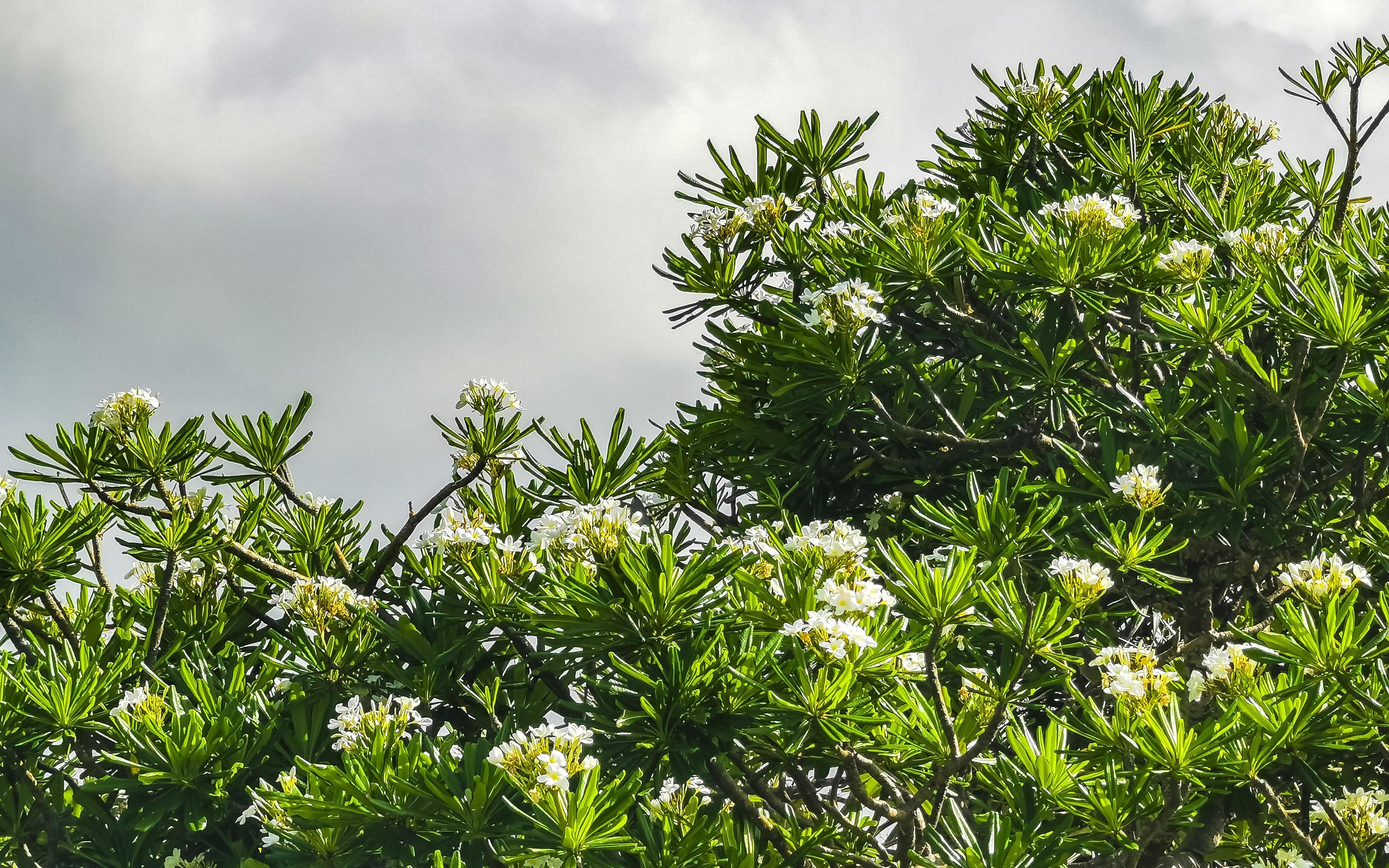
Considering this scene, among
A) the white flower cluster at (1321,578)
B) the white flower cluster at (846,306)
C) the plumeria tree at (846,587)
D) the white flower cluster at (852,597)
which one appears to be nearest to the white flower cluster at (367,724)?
the plumeria tree at (846,587)

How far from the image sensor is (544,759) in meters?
2.29

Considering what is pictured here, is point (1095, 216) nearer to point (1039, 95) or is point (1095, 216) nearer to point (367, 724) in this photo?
point (1039, 95)

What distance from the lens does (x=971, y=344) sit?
3.86 m

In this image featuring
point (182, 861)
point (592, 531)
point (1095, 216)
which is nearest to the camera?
point (592, 531)

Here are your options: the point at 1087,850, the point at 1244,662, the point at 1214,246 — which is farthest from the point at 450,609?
the point at 1214,246

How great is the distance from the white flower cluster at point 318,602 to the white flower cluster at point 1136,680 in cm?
210

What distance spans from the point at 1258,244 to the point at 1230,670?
5.27 feet

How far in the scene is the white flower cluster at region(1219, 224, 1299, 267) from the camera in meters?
3.65

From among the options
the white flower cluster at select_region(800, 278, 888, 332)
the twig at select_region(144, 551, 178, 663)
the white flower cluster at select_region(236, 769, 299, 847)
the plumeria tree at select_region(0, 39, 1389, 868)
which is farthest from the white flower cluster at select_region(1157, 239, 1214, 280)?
the twig at select_region(144, 551, 178, 663)

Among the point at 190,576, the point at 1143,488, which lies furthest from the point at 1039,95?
the point at 190,576

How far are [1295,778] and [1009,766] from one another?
888 mm

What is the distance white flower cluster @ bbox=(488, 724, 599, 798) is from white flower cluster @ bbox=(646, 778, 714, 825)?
585 millimetres

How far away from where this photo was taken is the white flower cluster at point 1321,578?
271 cm

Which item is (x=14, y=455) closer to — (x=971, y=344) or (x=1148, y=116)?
(x=971, y=344)
